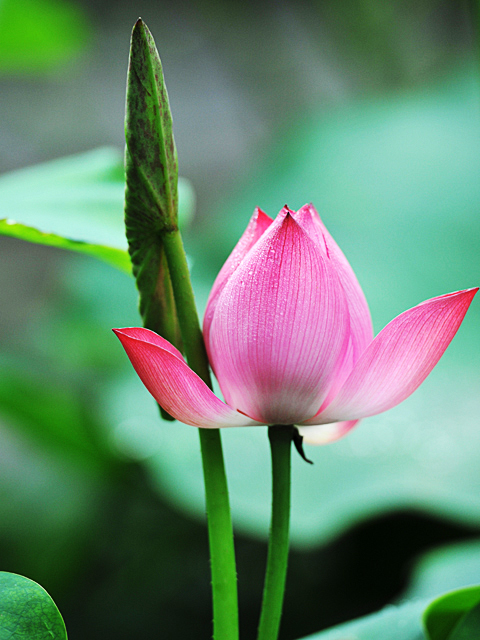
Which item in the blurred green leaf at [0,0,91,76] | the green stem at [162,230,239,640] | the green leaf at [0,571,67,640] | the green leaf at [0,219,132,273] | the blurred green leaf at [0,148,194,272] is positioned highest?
the blurred green leaf at [0,0,91,76]

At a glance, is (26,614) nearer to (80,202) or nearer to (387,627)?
(387,627)

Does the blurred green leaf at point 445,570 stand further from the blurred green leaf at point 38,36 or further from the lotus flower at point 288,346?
the blurred green leaf at point 38,36

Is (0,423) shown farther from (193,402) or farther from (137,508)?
(193,402)

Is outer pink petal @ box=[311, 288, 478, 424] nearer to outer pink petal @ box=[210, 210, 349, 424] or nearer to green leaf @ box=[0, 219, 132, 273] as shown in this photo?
outer pink petal @ box=[210, 210, 349, 424]

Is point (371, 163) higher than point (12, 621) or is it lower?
higher

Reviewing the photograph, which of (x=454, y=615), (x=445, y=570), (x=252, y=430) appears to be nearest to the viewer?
(x=454, y=615)

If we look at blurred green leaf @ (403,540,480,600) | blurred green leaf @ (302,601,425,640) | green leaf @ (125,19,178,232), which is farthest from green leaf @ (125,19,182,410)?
blurred green leaf @ (403,540,480,600)

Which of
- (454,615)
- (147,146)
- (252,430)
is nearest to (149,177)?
(147,146)

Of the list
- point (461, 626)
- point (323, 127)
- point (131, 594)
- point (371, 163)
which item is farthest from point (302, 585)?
point (323, 127)
